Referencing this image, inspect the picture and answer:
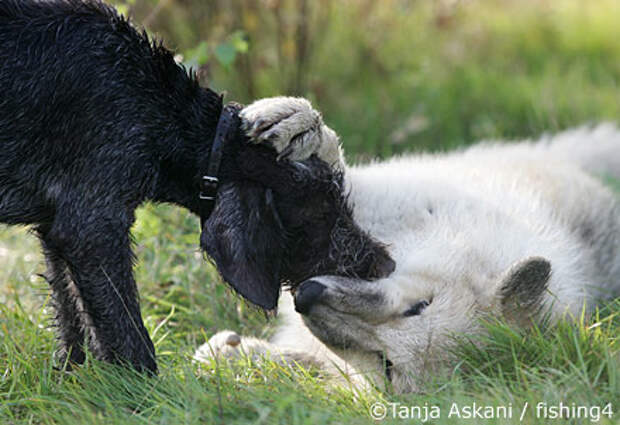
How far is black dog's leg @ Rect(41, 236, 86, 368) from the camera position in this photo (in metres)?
3.87

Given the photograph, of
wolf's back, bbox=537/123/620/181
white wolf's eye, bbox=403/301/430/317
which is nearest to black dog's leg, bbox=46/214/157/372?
white wolf's eye, bbox=403/301/430/317

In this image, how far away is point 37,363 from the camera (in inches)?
151

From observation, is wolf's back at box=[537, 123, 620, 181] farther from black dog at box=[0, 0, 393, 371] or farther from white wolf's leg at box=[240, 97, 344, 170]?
black dog at box=[0, 0, 393, 371]

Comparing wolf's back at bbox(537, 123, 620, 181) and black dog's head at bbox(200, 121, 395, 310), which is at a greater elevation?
wolf's back at bbox(537, 123, 620, 181)

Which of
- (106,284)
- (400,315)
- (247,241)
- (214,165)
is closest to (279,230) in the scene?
(247,241)

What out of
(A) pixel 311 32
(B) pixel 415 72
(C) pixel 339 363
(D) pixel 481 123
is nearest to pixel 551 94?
(D) pixel 481 123

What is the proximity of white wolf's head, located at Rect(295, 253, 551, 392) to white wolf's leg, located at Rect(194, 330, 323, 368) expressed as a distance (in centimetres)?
49

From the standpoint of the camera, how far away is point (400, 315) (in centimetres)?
375

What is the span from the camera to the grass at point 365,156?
131 inches

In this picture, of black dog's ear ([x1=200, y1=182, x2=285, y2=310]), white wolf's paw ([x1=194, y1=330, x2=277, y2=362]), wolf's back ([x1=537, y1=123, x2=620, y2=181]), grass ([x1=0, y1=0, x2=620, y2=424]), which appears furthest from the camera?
wolf's back ([x1=537, y1=123, x2=620, y2=181])

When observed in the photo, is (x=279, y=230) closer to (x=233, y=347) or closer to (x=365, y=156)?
(x=233, y=347)

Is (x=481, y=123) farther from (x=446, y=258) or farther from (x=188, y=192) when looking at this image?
(x=188, y=192)

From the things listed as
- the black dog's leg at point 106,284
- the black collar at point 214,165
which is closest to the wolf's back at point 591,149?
the black collar at point 214,165

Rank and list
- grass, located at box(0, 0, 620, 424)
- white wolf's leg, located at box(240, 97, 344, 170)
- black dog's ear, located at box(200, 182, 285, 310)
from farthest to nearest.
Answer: white wolf's leg, located at box(240, 97, 344, 170)
black dog's ear, located at box(200, 182, 285, 310)
grass, located at box(0, 0, 620, 424)
